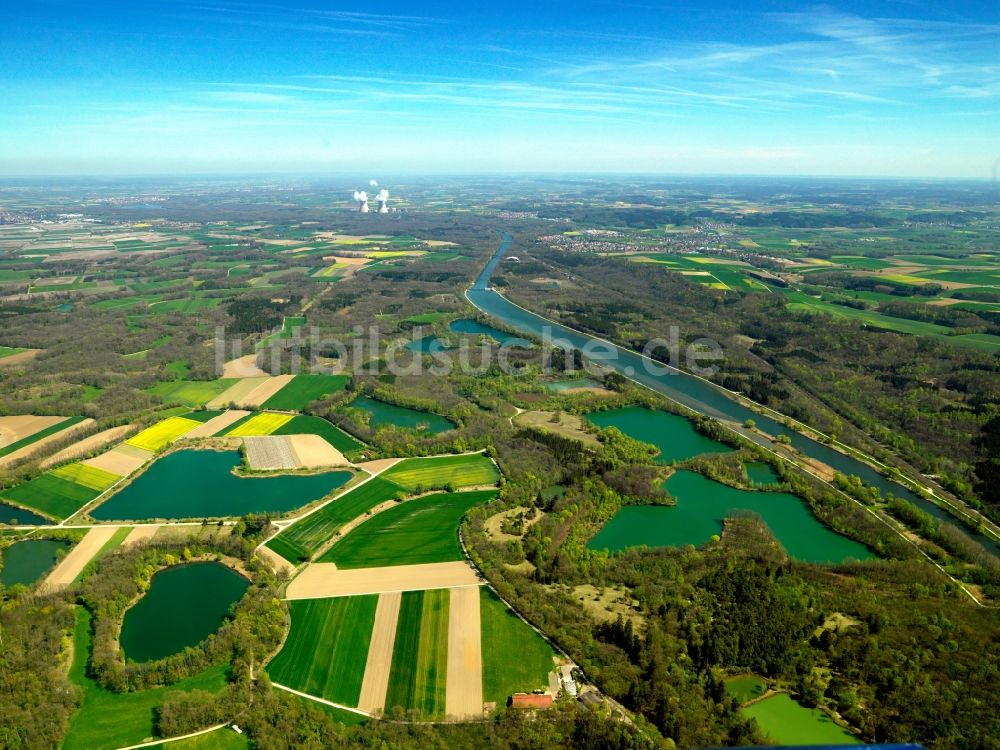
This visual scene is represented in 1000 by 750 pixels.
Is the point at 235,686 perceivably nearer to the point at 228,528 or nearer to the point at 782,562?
the point at 228,528

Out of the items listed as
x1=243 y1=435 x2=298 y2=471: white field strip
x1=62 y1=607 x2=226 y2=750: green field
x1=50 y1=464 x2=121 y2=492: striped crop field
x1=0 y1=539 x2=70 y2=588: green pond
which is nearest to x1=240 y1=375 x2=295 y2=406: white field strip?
x1=243 y1=435 x2=298 y2=471: white field strip

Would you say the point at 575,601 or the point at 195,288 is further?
the point at 195,288

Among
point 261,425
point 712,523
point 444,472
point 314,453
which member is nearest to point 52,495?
point 261,425

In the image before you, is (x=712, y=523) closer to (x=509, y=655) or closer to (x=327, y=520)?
(x=509, y=655)

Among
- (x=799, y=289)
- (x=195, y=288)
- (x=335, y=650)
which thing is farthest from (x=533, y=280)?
(x=335, y=650)

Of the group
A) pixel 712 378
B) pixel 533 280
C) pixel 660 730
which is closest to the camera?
pixel 660 730

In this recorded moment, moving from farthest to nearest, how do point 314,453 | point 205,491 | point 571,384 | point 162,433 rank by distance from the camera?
point 571,384 < point 162,433 < point 314,453 < point 205,491
